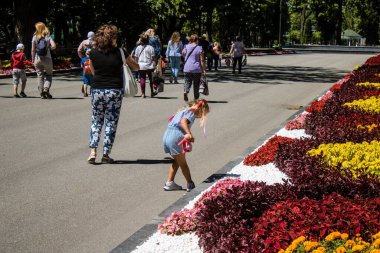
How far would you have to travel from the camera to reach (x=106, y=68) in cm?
850

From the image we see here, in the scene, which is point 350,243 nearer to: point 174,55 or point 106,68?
point 106,68

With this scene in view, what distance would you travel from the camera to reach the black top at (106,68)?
850cm

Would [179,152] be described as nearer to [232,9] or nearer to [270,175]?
[270,175]

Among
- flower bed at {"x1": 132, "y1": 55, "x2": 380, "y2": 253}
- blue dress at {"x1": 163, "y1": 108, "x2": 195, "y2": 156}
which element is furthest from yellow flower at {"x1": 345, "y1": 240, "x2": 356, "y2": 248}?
blue dress at {"x1": 163, "y1": 108, "x2": 195, "y2": 156}

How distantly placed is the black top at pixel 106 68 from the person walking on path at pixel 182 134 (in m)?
1.87

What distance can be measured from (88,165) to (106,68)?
1.46 metres

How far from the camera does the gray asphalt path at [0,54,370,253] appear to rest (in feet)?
18.8

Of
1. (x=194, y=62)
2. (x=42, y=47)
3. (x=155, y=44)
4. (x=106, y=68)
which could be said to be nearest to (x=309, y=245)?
(x=106, y=68)

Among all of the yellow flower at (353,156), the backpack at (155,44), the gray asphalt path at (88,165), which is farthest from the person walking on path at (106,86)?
the backpack at (155,44)

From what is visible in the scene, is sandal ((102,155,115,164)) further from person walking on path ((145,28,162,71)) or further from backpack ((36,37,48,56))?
person walking on path ((145,28,162,71))

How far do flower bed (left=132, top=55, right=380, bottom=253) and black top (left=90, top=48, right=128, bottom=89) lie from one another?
7.57ft

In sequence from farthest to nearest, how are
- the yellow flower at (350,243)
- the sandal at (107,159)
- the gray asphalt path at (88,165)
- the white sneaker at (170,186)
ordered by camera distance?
the sandal at (107,159), the white sneaker at (170,186), the gray asphalt path at (88,165), the yellow flower at (350,243)

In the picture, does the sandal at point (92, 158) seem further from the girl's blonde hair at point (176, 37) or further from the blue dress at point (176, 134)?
the girl's blonde hair at point (176, 37)

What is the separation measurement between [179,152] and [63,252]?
226cm
